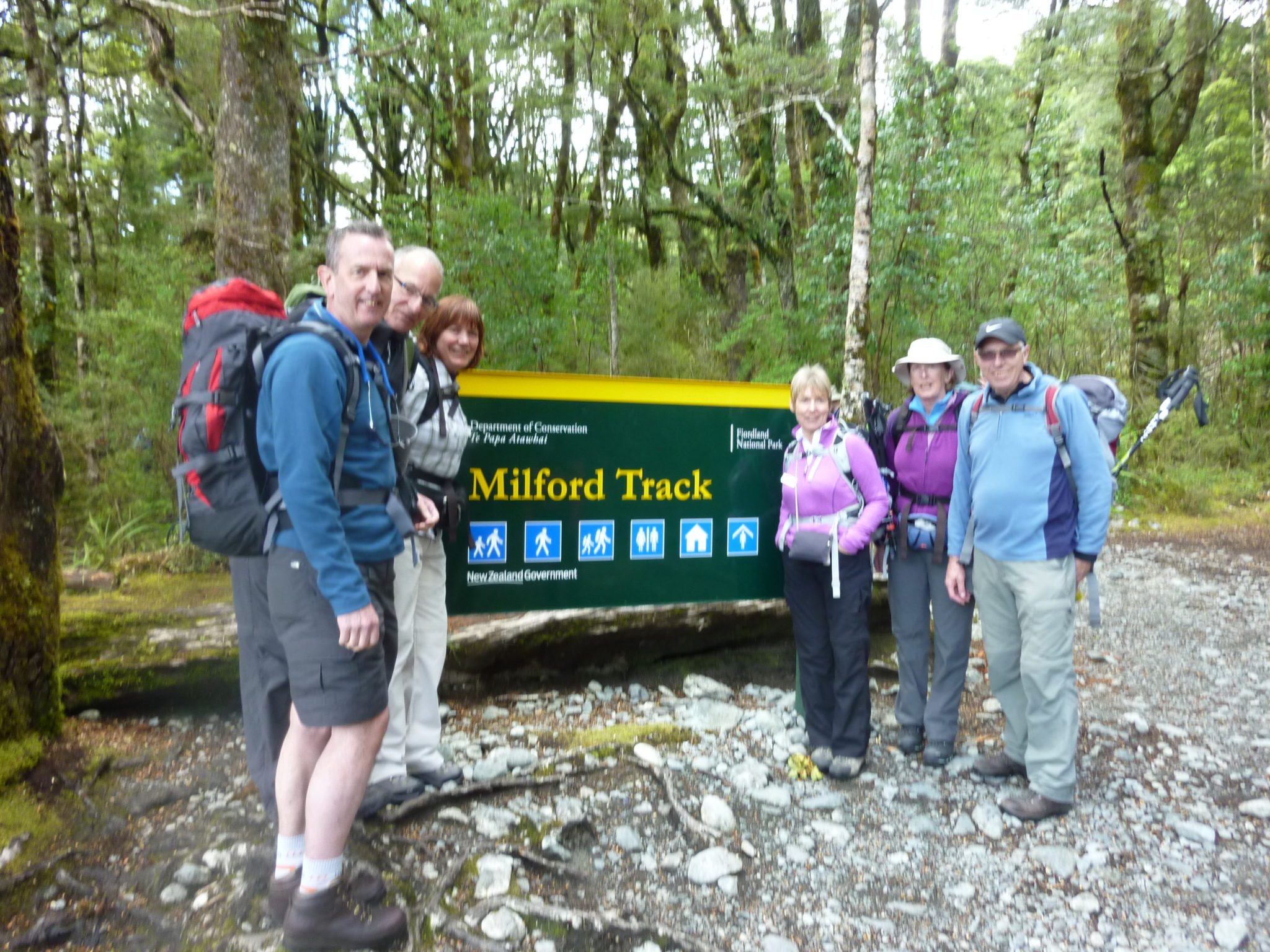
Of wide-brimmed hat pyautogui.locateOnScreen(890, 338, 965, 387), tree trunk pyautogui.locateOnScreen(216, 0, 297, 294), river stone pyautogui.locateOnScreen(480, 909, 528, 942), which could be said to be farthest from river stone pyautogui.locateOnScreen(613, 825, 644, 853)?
tree trunk pyautogui.locateOnScreen(216, 0, 297, 294)

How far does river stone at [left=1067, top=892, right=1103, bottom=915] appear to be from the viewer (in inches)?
123

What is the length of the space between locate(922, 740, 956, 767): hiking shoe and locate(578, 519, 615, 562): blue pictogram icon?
2.06m

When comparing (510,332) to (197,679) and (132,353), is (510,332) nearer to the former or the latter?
(132,353)

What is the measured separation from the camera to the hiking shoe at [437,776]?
3.86 metres

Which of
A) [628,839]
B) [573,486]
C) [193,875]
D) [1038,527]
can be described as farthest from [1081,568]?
[193,875]

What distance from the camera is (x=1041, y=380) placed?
3.95 m

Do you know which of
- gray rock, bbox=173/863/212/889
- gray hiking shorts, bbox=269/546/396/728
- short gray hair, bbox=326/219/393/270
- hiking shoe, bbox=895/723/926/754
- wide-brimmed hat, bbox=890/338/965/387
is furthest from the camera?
hiking shoe, bbox=895/723/926/754

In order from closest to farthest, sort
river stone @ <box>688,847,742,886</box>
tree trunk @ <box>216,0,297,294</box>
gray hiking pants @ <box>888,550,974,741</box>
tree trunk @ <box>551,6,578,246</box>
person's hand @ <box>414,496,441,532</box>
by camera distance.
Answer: river stone @ <box>688,847,742,886</box>, person's hand @ <box>414,496,441,532</box>, gray hiking pants @ <box>888,550,974,741</box>, tree trunk @ <box>216,0,297,294</box>, tree trunk @ <box>551,6,578,246</box>

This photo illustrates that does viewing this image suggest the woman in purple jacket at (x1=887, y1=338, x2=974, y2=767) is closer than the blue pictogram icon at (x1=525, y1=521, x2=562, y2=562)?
Yes

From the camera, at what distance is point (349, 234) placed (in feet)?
8.61

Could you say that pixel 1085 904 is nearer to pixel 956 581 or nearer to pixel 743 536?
pixel 956 581

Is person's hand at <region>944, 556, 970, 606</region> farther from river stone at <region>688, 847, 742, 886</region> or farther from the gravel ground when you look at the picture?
river stone at <region>688, 847, 742, 886</region>

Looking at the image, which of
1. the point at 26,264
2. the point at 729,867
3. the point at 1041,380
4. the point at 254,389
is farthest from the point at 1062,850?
the point at 26,264

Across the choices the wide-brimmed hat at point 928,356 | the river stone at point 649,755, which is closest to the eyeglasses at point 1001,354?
the wide-brimmed hat at point 928,356
